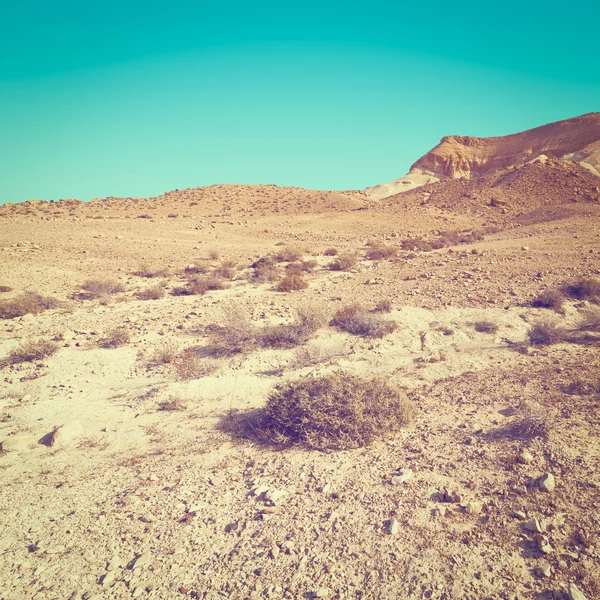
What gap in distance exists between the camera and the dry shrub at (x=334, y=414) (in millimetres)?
4547

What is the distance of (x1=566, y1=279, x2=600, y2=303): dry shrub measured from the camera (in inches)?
350

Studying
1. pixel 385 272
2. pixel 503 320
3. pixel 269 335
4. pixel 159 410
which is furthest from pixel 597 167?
pixel 159 410

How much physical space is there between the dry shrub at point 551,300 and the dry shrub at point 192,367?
23.4 ft

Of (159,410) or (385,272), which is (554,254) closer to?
(385,272)

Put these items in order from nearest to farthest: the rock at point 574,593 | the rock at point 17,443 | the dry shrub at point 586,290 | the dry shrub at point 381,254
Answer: the rock at point 574,593 → the rock at point 17,443 → the dry shrub at point 586,290 → the dry shrub at point 381,254

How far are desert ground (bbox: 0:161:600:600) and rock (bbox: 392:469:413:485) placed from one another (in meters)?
0.02

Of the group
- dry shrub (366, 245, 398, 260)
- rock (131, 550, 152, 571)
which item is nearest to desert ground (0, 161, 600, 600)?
rock (131, 550, 152, 571)

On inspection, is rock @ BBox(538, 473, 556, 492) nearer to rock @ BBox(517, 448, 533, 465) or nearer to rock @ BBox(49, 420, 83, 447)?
rock @ BBox(517, 448, 533, 465)

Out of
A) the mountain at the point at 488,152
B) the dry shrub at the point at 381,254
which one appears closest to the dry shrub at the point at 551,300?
the dry shrub at the point at 381,254

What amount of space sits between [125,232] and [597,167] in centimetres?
4358

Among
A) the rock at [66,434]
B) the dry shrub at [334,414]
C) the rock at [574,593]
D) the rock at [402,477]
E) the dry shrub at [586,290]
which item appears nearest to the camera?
the rock at [574,593]

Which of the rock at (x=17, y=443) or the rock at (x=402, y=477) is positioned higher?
the rock at (x=17, y=443)

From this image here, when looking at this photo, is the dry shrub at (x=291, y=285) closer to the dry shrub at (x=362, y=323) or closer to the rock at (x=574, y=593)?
the dry shrub at (x=362, y=323)

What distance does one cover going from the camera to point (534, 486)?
354cm
